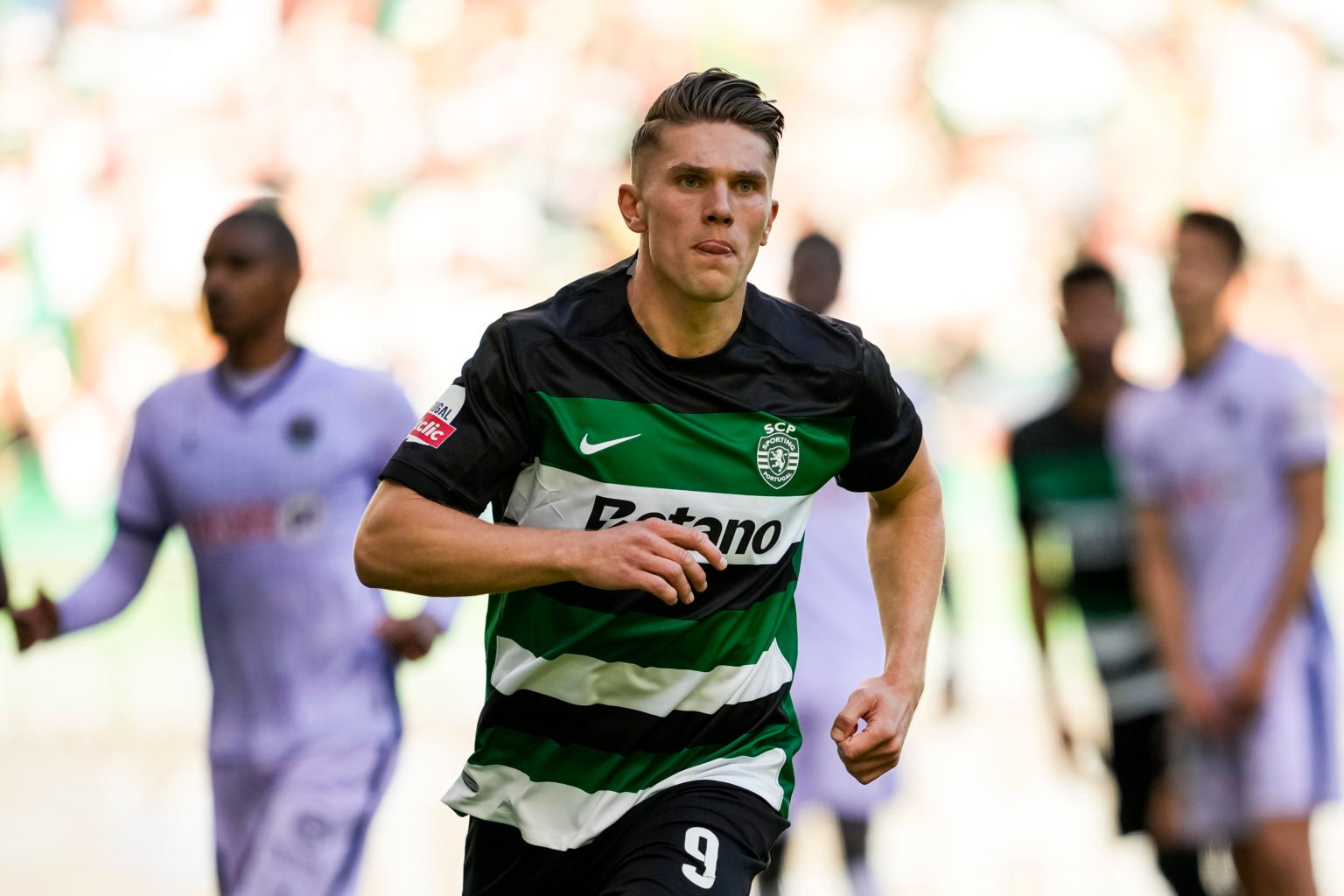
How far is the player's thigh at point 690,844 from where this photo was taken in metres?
3.25

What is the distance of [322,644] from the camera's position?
5.35 meters

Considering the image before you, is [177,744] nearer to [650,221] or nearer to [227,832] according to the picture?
[227,832]

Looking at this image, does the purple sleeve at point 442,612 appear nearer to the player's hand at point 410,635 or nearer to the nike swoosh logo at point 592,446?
the player's hand at point 410,635

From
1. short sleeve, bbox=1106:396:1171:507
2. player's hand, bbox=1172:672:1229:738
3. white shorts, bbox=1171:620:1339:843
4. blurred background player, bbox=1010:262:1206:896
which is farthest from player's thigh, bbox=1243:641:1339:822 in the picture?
short sleeve, bbox=1106:396:1171:507

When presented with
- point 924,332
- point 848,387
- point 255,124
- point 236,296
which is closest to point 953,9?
point 924,332

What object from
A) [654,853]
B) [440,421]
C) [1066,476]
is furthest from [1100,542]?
[440,421]

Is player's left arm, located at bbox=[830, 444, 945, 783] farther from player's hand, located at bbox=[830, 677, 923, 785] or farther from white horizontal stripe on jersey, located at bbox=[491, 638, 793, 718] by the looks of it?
white horizontal stripe on jersey, located at bbox=[491, 638, 793, 718]

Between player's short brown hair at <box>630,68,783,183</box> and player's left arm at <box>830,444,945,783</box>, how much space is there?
711 millimetres

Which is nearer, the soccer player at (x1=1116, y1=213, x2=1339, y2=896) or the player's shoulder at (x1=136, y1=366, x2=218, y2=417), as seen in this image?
the player's shoulder at (x1=136, y1=366, x2=218, y2=417)

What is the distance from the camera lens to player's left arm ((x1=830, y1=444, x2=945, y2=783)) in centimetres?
350

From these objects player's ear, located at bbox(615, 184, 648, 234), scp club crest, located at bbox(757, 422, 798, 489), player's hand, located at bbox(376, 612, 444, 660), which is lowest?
player's hand, located at bbox(376, 612, 444, 660)

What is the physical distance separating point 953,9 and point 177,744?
35.5 feet

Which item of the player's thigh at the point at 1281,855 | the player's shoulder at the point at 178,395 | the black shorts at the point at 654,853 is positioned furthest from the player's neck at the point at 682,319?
the player's thigh at the point at 1281,855

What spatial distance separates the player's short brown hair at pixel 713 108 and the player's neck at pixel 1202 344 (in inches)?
106
